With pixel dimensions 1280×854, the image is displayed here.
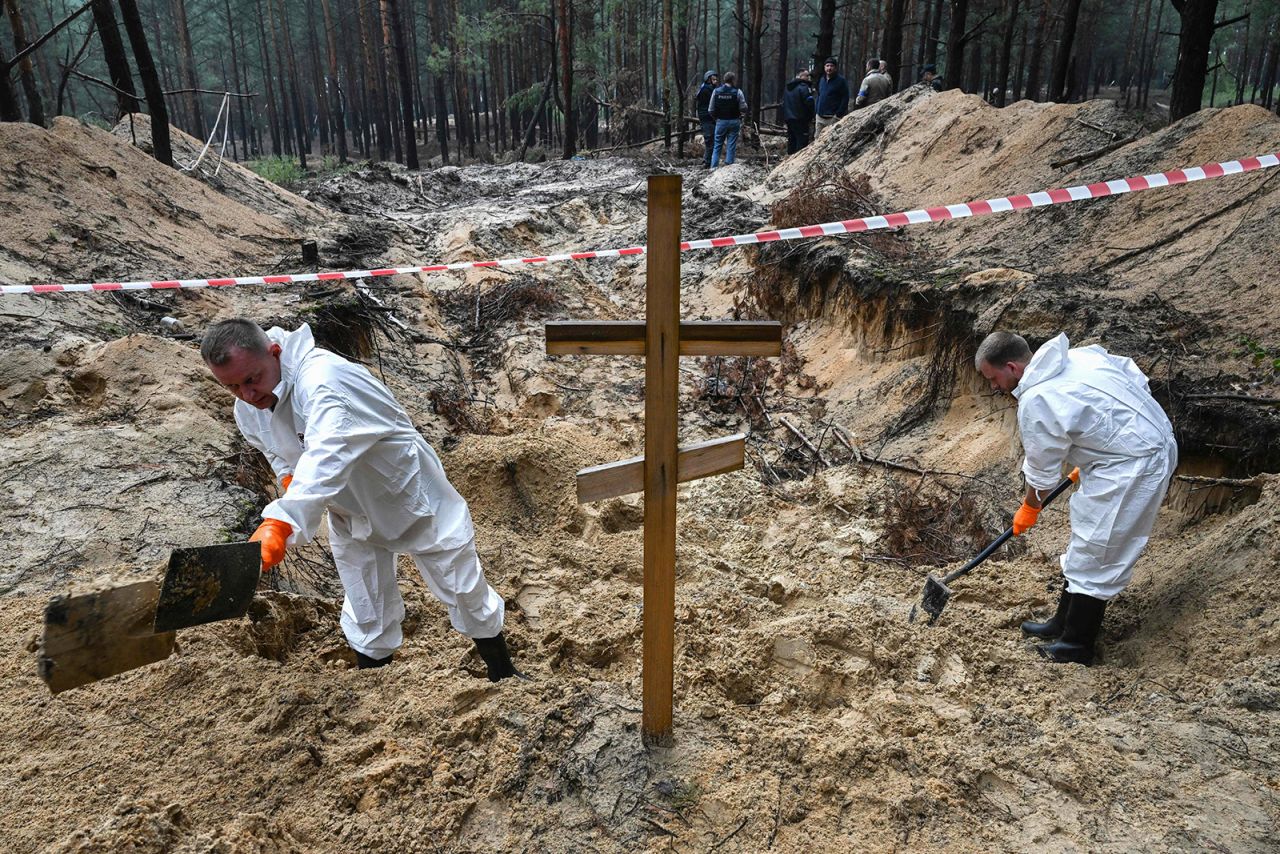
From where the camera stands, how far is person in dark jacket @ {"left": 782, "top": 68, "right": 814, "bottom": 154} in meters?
14.2

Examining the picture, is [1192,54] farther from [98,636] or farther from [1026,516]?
[98,636]

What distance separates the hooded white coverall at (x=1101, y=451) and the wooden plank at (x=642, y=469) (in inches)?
67.0

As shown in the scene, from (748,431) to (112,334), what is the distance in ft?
17.1

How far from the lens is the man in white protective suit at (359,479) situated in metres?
2.65

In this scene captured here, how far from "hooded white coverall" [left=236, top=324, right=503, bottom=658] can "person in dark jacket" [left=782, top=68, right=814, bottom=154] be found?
13.5 meters

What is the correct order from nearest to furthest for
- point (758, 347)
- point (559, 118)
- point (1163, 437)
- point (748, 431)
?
point (758, 347) < point (1163, 437) < point (748, 431) < point (559, 118)

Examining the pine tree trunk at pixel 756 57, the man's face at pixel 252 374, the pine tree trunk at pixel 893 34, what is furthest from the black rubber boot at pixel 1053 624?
the pine tree trunk at pixel 756 57

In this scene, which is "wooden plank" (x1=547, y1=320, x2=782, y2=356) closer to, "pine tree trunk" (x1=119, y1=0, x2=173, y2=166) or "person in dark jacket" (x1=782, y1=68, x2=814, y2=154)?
"pine tree trunk" (x1=119, y1=0, x2=173, y2=166)

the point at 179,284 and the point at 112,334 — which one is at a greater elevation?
the point at 179,284

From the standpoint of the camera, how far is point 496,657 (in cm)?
329

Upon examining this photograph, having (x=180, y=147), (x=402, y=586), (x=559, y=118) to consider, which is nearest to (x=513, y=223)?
(x=180, y=147)

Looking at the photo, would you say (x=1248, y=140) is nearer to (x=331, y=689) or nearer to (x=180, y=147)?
(x=331, y=689)

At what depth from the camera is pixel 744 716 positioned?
2.91m

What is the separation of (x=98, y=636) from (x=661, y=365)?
6.00ft
